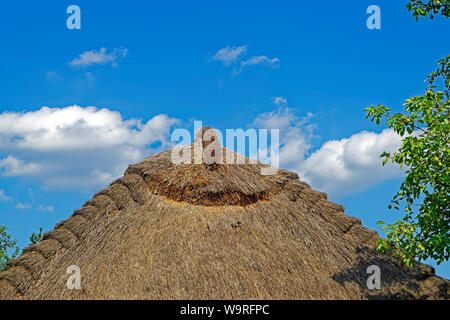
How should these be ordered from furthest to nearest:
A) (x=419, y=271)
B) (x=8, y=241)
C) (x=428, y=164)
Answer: (x=8, y=241)
(x=419, y=271)
(x=428, y=164)

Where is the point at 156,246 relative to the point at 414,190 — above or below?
below

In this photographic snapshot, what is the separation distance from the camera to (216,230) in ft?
40.7

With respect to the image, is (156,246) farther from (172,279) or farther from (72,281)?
(72,281)

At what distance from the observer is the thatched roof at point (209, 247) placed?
11273 mm

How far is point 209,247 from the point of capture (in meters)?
11.9

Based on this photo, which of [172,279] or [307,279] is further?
[307,279]

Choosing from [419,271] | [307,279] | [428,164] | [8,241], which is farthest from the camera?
[8,241]

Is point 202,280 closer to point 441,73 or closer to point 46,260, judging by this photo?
point 46,260

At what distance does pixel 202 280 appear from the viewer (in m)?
11.1

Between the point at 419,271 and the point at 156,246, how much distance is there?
732 centimetres

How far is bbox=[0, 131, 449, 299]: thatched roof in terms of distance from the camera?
1127 centimetres
